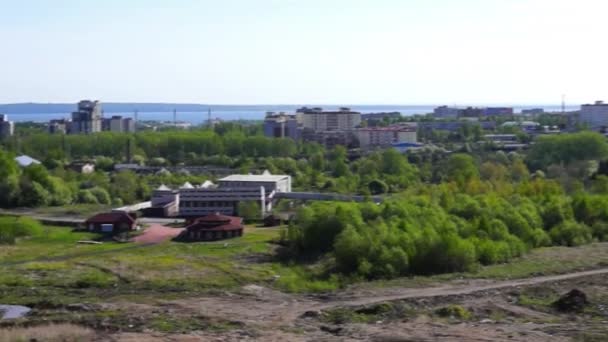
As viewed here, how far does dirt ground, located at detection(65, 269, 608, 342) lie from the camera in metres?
18.4

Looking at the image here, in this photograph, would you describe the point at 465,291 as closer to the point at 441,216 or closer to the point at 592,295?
the point at 592,295

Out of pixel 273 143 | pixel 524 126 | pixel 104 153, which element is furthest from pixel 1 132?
pixel 524 126

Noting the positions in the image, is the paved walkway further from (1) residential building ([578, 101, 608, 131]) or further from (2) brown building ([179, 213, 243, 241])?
(1) residential building ([578, 101, 608, 131])

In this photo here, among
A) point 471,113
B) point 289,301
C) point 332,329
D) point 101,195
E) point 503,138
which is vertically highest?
point 471,113

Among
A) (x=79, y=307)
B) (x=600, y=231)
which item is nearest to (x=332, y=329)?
(x=79, y=307)

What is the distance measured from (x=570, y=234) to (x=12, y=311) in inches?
792

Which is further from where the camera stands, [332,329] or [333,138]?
[333,138]

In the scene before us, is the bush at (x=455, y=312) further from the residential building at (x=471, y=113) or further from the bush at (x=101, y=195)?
the residential building at (x=471, y=113)

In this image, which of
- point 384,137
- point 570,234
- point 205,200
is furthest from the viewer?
point 384,137

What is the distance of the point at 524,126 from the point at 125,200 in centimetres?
7034

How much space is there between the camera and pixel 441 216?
2973 centimetres

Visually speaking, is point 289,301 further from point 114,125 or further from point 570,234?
point 114,125

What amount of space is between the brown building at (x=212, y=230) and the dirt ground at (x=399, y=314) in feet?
30.0

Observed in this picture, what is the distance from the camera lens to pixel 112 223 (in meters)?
34.7
